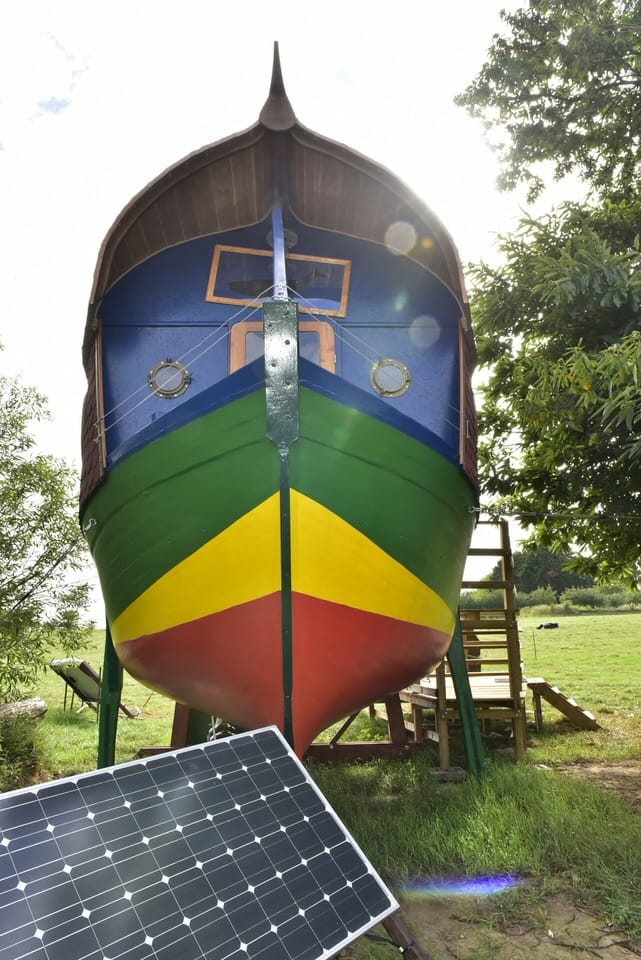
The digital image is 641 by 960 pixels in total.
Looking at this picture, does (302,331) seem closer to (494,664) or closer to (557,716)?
(494,664)

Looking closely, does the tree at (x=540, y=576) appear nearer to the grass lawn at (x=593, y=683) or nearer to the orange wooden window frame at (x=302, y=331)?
the grass lawn at (x=593, y=683)

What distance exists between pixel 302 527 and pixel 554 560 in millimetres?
69890

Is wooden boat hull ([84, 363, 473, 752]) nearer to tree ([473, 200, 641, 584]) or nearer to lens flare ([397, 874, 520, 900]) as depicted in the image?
lens flare ([397, 874, 520, 900])

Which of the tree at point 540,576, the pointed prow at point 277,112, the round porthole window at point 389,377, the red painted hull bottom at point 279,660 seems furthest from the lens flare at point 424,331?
the tree at point 540,576

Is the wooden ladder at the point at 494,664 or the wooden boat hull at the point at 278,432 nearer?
the wooden boat hull at the point at 278,432

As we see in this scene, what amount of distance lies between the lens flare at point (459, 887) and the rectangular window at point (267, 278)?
4.39 meters

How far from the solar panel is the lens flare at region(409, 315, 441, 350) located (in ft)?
12.7

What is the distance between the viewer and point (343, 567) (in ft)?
12.7

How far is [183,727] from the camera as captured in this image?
7246 mm

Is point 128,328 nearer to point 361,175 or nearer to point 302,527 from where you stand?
point 361,175

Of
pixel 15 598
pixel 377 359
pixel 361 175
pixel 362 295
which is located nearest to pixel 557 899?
pixel 377 359

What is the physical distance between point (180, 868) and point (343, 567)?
1989mm

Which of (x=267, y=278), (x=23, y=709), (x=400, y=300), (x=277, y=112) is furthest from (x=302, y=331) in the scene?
(x=23, y=709)

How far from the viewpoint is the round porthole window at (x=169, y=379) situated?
4986mm
